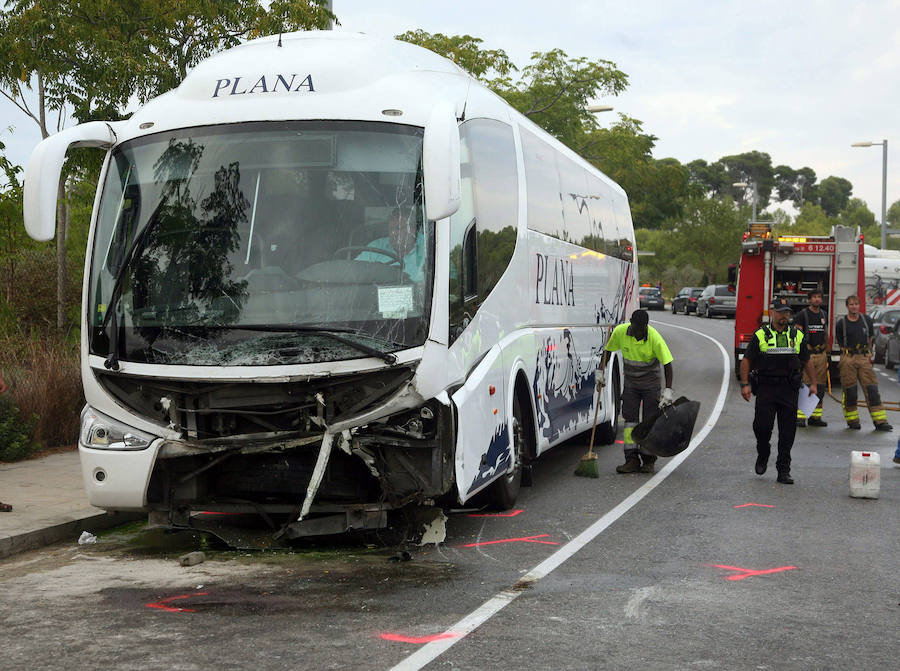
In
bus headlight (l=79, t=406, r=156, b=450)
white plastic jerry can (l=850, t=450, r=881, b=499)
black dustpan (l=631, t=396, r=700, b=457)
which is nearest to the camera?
bus headlight (l=79, t=406, r=156, b=450)

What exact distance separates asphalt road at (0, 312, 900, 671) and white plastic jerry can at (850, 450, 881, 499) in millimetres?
128

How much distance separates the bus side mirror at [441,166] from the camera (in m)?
6.80

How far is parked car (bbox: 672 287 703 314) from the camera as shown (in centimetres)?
6306

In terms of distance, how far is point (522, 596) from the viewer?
6.60m

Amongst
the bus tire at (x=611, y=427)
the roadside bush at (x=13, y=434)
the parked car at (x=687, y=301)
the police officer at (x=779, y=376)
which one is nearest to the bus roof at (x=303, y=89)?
the police officer at (x=779, y=376)

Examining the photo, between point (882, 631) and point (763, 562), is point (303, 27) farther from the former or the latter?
point (882, 631)

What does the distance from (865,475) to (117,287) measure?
668cm

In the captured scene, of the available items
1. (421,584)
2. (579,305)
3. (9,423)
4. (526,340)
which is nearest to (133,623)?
(421,584)

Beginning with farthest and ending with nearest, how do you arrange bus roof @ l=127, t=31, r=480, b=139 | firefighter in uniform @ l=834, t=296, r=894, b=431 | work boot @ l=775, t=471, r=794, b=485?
firefighter in uniform @ l=834, t=296, r=894, b=431, work boot @ l=775, t=471, r=794, b=485, bus roof @ l=127, t=31, r=480, b=139

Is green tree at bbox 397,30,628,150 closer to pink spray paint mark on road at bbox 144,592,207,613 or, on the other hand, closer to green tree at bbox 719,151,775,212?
pink spray paint mark on road at bbox 144,592,207,613

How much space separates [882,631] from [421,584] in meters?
2.60

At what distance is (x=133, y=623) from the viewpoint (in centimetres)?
602

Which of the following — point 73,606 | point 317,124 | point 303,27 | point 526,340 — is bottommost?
point 73,606

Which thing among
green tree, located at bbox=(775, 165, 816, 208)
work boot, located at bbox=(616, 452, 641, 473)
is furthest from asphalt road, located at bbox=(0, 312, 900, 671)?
green tree, located at bbox=(775, 165, 816, 208)
